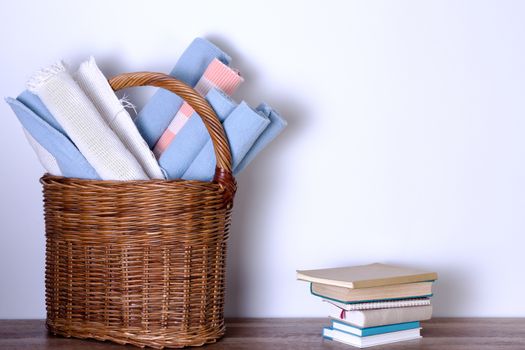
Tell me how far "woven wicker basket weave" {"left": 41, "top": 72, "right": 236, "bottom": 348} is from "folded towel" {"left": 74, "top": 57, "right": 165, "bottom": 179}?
0.09m

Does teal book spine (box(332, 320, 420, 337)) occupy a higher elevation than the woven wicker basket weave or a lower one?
lower

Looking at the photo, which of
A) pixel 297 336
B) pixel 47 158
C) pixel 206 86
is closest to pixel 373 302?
pixel 297 336

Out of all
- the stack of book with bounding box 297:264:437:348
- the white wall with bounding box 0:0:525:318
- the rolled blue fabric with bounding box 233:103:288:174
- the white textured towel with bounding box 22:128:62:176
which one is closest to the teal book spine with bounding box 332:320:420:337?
the stack of book with bounding box 297:264:437:348

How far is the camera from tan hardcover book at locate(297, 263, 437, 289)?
1445 millimetres

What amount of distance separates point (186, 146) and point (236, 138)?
10 centimetres

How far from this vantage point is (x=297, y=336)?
1.54 meters

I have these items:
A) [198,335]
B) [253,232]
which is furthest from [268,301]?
[198,335]

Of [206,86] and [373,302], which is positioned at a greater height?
[206,86]

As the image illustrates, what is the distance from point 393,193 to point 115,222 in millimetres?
658

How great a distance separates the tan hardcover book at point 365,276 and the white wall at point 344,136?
18 cm

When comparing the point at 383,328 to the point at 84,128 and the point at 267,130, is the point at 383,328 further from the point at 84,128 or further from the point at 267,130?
the point at 84,128

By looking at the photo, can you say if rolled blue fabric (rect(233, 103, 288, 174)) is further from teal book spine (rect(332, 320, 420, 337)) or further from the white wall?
teal book spine (rect(332, 320, 420, 337))

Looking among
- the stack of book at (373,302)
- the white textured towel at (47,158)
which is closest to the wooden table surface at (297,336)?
the stack of book at (373,302)

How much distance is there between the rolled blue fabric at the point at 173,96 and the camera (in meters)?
1.53
